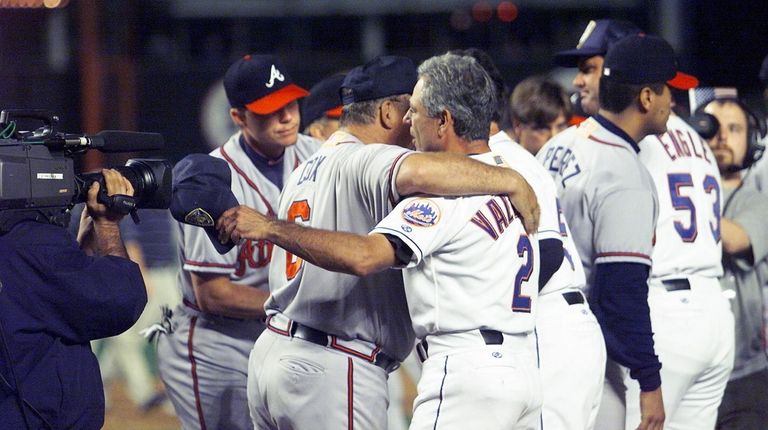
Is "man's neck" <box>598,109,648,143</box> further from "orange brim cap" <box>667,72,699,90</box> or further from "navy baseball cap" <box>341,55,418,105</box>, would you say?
"navy baseball cap" <box>341,55,418,105</box>

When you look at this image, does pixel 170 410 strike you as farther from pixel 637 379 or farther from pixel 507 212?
pixel 507 212

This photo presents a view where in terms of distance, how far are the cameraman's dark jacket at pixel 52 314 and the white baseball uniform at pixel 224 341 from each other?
1.34 meters

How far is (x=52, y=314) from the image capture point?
8.87ft

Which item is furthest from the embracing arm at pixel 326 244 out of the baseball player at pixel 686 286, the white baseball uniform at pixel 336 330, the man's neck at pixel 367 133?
the baseball player at pixel 686 286

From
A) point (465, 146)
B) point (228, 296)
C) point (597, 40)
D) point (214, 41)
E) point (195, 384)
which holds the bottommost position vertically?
point (195, 384)

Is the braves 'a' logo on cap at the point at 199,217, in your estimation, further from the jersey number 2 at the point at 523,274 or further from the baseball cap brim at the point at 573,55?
the baseball cap brim at the point at 573,55

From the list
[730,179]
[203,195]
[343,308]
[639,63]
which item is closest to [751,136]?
[730,179]

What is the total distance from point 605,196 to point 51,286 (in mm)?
1879

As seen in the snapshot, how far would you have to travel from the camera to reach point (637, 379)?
144 inches

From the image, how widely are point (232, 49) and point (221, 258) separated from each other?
7.80 m

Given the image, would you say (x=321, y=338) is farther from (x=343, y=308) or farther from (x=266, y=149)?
(x=266, y=149)

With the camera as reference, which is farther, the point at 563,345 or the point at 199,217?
the point at 563,345

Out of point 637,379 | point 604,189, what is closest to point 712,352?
point 637,379

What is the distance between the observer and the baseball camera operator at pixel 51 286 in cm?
265
